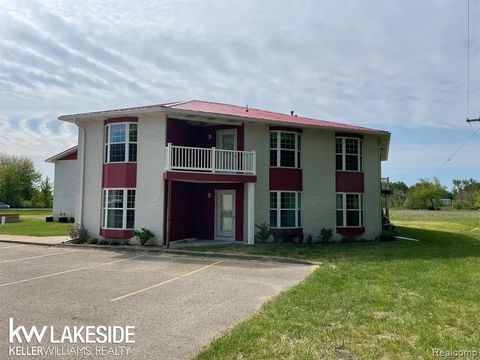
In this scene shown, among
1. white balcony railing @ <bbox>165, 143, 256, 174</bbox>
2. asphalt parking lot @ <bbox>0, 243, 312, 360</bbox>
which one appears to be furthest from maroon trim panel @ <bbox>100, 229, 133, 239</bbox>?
white balcony railing @ <bbox>165, 143, 256, 174</bbox>

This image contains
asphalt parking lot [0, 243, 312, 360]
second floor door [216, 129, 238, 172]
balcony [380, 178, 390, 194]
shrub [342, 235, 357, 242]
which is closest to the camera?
asphalt parking lot [0, 243, 312, 360]

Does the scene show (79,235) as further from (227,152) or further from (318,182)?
(318,182)

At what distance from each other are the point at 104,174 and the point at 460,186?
351 ft

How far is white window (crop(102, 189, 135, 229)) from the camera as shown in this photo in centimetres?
1822

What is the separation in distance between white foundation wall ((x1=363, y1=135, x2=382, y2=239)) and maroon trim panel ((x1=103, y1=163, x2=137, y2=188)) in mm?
12007

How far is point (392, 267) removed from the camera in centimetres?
1188

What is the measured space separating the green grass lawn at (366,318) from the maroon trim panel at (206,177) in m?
7.45

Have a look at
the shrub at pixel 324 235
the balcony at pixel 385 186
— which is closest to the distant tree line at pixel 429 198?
the balcony at pixel 385 186

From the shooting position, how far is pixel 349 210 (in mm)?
21547

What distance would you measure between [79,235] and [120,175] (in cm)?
334

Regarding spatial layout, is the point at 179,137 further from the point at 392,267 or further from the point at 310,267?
the point at 392,267

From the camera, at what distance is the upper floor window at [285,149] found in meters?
20.2

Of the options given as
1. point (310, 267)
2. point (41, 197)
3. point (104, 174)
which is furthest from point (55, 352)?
point (41, 197)

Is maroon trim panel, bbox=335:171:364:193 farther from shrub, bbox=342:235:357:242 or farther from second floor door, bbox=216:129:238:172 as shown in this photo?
second floor door, bbox=216:129:238:172
